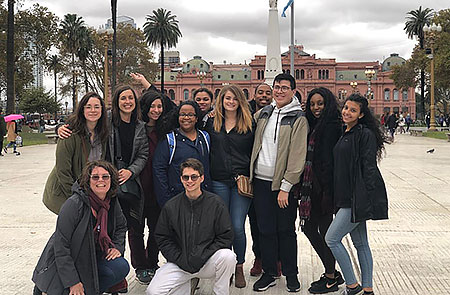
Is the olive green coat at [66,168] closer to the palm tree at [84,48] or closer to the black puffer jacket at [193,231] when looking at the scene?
the black puffer jacket at [193,231]

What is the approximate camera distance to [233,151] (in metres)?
4.29

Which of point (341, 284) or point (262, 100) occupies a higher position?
point (262, 100)

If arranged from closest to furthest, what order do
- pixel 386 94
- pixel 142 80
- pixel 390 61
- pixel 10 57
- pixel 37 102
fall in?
1. pixel 142 80
2. pixel 10 57
3. pixel 37 102
4. pixel 386 94
5. pixel 390 61

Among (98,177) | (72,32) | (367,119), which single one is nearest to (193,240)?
(98,177)

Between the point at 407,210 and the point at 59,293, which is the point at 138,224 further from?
the point at 407,210

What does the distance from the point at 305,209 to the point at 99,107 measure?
72.7 inches

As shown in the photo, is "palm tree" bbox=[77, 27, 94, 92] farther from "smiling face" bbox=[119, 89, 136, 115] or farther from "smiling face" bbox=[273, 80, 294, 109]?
"smiling face" bbox=[273, 80, 294, 109]

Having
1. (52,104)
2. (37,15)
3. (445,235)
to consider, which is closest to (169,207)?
(445,235)

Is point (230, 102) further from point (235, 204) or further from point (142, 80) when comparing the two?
point (142, 80)

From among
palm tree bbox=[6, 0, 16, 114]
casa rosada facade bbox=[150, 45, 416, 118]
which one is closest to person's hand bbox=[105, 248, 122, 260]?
palm tree bbox=[6, 0, 16, 114]

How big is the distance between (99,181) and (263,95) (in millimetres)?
2303

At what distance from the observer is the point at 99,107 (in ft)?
12.9

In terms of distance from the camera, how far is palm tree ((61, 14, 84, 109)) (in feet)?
165

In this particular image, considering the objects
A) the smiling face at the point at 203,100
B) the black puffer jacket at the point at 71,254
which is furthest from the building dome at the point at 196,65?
the black puffer jacket at the point at 71,254
